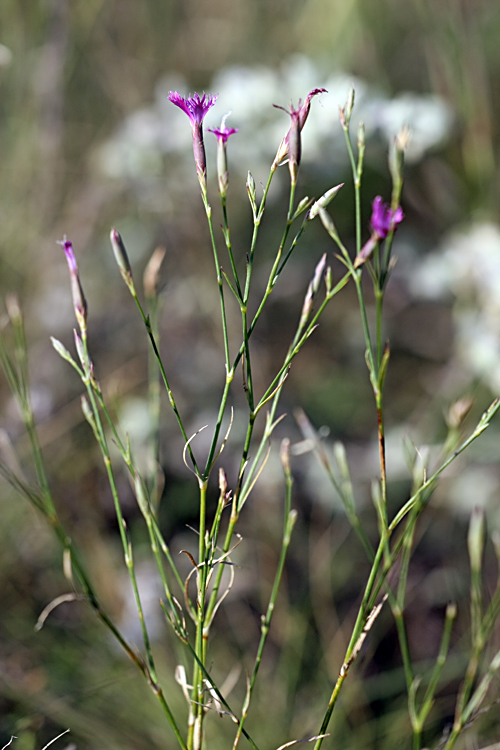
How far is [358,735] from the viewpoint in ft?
3.11

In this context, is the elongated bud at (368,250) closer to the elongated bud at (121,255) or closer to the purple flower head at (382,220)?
the purple flower head at (382,220)

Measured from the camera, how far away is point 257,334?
65.7 inches

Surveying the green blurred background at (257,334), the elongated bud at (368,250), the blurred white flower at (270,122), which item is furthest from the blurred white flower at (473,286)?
the elongated bud at (368,250)

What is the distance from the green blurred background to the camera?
104 cm

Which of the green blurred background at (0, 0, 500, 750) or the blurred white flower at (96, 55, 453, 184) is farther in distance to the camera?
the blurred white flower at (96, 55, 453, 184)

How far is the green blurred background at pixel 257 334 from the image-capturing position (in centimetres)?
104

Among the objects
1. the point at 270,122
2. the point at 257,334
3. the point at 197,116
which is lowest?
the point at 257,334

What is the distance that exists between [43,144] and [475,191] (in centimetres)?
113

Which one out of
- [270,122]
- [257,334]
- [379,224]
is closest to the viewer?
[379,224]

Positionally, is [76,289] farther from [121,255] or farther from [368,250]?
[368,250]

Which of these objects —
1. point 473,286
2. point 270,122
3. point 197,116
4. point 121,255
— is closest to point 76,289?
point 121,255

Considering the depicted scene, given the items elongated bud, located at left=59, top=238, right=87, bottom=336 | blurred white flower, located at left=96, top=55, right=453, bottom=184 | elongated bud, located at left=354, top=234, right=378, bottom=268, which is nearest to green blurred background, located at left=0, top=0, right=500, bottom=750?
blurred white flower, located at left=96, top=55, right=453, bottom=184

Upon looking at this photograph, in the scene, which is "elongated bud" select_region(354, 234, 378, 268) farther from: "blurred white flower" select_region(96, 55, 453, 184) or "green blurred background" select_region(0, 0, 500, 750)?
"blurred white flower" select_region(96, 55, 453, 184)

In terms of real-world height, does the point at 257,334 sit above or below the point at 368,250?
below
